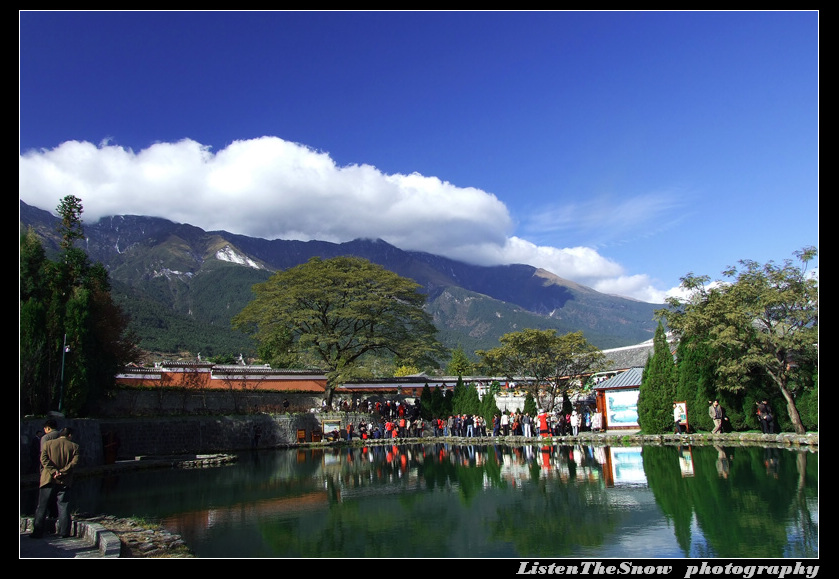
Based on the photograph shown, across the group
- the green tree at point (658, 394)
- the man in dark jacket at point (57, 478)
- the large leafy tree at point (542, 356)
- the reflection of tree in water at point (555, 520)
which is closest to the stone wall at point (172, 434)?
the man in dark jacket at point (57, 478)

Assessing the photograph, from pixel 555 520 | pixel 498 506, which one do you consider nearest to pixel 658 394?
pixel 498 506

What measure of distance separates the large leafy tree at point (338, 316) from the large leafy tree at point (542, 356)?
3.65m

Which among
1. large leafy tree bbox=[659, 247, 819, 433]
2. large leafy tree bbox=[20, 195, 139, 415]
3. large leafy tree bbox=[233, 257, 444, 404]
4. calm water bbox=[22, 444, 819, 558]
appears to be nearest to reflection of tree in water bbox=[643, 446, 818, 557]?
calm water bbox=[22, 444, 819, 558]

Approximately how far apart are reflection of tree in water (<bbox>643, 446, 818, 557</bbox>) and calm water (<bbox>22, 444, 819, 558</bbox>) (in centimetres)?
2

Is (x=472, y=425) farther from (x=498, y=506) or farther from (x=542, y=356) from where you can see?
(x=498, y=506)

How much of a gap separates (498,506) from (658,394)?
50.2 feet

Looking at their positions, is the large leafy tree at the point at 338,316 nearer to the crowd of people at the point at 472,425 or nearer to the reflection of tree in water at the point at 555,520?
the crowd of people at the point at 472,425

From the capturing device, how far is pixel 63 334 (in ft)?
59.6

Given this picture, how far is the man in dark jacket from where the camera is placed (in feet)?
22.6

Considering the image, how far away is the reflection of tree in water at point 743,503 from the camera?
607 cm

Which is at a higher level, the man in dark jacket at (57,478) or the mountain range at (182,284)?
the mountain range at (182,284)
